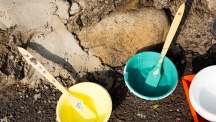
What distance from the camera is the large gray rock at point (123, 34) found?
217cm

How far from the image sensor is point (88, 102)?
7.03 feet

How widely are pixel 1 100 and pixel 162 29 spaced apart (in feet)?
3.73

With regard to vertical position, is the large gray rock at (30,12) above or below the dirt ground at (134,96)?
above

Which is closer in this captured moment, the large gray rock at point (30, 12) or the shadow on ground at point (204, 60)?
the large gray rock at point (30, 12)

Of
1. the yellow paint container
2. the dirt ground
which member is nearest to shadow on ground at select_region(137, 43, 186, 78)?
the dirt ground

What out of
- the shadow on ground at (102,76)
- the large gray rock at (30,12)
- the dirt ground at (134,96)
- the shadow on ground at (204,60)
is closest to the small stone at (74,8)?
the large gray rock at (30,12)

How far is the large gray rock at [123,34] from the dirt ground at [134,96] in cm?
7

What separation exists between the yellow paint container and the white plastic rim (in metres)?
0.49

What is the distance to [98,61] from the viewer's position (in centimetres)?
221

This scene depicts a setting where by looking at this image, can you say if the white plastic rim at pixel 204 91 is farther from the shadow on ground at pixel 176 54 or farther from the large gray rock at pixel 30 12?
the large gray rock at pixel 30 12

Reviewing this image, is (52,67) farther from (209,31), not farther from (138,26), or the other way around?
(209,31)

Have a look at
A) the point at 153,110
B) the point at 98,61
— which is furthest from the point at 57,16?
the point at 153,110

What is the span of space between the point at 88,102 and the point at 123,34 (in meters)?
0.49

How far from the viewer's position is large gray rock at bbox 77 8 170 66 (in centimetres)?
217
